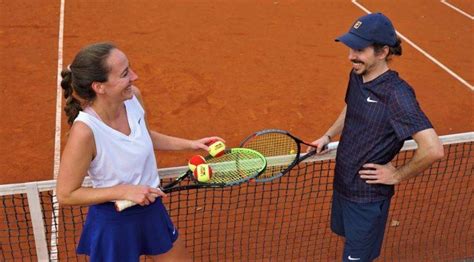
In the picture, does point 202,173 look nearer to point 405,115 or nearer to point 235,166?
point 235,166

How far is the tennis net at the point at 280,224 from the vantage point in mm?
4461

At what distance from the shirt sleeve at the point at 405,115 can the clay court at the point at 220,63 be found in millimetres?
3689

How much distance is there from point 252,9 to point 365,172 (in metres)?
8.99

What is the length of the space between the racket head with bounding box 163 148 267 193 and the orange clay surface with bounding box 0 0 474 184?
9.10 feet

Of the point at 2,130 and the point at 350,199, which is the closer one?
the point at 350,199

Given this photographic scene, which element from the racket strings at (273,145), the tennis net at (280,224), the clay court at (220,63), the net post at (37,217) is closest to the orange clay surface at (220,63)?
the clay court at (220,63)

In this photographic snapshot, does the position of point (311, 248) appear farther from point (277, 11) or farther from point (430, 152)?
point (277, 11)

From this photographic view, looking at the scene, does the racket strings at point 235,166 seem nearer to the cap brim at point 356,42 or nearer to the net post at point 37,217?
the cap brim at point 356,42

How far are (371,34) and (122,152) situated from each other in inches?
56.2

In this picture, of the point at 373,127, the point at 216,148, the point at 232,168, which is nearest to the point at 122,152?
the point at 216,148

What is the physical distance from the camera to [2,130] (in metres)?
6.58

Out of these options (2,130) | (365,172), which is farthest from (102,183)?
(2,130)

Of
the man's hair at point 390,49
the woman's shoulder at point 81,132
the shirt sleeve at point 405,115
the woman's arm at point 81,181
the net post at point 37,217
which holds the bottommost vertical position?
the net post at point 37,217

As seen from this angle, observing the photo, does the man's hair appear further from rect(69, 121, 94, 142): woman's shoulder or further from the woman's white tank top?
rect(69, 121, 94, 142): woman's shoulder
